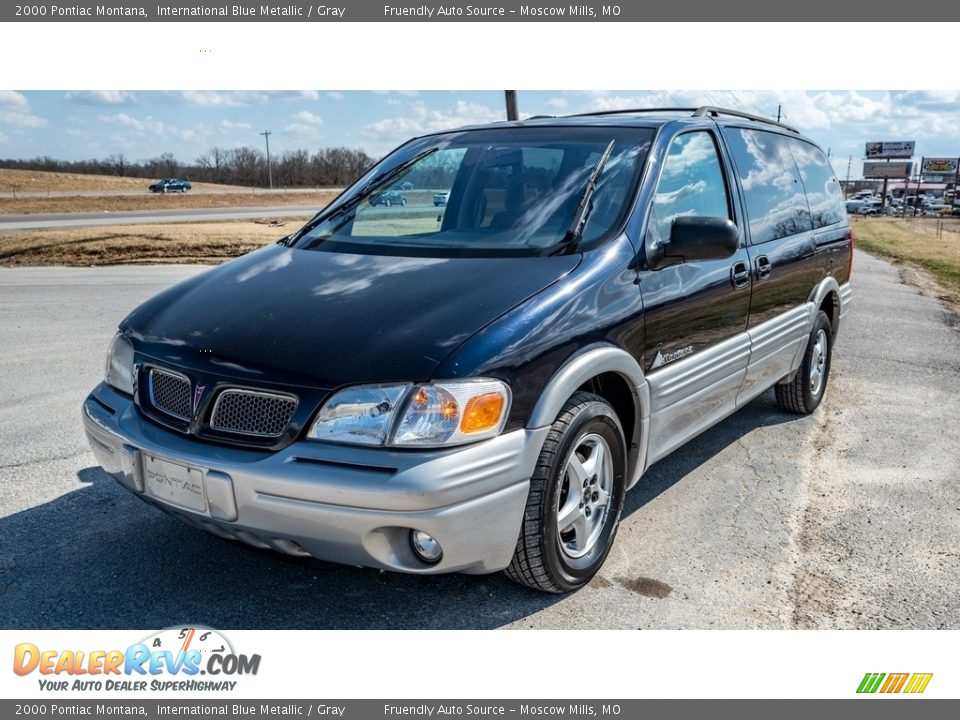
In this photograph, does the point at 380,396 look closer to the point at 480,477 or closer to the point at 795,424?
the point at 480,477

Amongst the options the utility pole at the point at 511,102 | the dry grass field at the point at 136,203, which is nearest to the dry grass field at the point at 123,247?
the utility pole at the point at 511,102

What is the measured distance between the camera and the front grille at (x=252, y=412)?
2.82 metres

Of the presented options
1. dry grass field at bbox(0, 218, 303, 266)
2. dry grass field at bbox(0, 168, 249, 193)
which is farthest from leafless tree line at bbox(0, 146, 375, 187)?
dry grass field at bbox(0, 218, 303, 266)

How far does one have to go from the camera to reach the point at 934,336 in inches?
354

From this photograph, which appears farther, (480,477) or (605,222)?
(605,222)

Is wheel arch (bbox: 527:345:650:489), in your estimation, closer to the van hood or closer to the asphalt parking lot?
the van hood

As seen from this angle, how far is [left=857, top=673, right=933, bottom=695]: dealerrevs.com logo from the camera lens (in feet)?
9.39

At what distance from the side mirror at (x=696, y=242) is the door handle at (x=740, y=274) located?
0.62 meters

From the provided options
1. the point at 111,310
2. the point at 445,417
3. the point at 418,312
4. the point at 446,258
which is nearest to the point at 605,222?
the point at 446,258

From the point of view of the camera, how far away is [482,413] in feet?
9.05

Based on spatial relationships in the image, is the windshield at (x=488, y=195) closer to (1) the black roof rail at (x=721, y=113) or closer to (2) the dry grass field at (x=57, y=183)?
(1) the black roof rail at (x=721, y=113)

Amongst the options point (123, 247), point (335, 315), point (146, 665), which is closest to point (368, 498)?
point (335, 315)

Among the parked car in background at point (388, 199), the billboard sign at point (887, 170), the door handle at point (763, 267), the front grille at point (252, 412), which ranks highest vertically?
the parked car in background at point (388, 199)

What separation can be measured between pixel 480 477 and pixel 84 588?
5.71 ft
